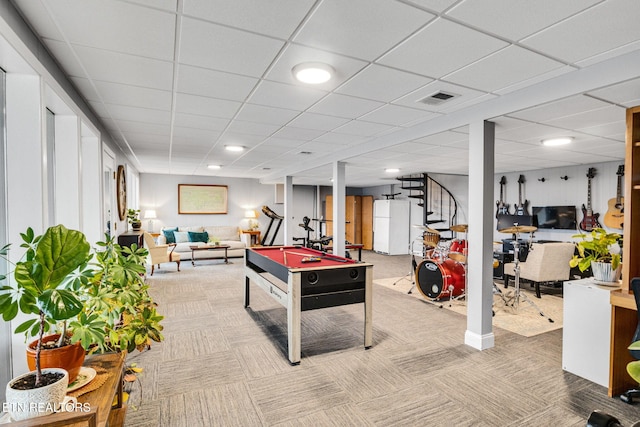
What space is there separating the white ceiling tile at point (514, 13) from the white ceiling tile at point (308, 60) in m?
0.77

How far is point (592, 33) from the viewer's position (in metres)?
1.95

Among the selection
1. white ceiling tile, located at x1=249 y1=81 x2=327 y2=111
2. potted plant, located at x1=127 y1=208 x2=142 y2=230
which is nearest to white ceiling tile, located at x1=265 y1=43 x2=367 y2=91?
white ceiling tile, located at x1=249 y1=81 x2=327 y2=111

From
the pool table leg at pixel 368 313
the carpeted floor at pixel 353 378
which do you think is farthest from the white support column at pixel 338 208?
the pool table leg at pixel 368 313

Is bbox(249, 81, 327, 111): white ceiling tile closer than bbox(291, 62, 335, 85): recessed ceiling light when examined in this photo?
No

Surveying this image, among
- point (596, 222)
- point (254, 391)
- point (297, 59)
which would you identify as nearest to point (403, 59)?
point (297, 59)

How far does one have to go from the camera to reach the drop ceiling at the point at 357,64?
177 cm

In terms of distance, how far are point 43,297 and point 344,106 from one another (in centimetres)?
282

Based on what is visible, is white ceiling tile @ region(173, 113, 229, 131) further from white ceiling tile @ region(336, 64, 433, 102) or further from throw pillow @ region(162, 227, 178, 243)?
throw pillow @ region(162, 227, 178, 243)

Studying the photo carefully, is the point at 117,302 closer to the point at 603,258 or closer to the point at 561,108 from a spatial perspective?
the point at 603,258

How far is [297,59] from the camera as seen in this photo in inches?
91.3

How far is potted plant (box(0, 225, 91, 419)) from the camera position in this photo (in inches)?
46.8

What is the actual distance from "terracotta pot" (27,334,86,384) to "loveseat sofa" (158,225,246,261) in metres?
6.76

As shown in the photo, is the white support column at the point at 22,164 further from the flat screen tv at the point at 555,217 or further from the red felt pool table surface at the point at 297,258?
the flat screen tv at the point at 555,217

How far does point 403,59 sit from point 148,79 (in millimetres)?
2020
